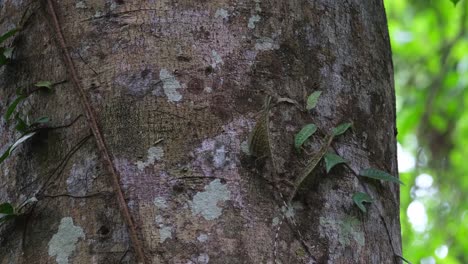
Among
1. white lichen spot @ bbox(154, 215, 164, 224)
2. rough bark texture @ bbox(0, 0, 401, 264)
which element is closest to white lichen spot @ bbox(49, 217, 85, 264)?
rough bark texture @ bbox(0, 0, 401, 264)

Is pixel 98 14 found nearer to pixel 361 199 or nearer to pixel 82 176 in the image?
pixel 82 176

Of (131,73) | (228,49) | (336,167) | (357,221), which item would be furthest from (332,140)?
(131,73)

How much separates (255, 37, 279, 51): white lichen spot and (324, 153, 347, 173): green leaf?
0.81 ft

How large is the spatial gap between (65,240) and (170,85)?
0.35 metres

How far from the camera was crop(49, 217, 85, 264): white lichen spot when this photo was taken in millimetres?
1472

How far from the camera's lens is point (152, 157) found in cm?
149

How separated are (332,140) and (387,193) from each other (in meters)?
0.20

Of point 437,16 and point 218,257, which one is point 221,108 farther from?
point 437,16

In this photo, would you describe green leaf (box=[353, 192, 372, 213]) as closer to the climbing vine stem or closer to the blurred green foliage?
the climbing vine stem

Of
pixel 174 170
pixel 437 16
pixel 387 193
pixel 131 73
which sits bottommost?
pixel 437 16

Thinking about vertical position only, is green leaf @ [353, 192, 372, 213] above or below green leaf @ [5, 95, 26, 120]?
below

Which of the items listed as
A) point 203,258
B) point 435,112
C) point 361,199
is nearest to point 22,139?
point 203,258

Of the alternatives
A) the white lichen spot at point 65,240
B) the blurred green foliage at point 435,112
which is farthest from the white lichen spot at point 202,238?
the blurred green foliage at point 435,112

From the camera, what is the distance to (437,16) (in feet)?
17.8
